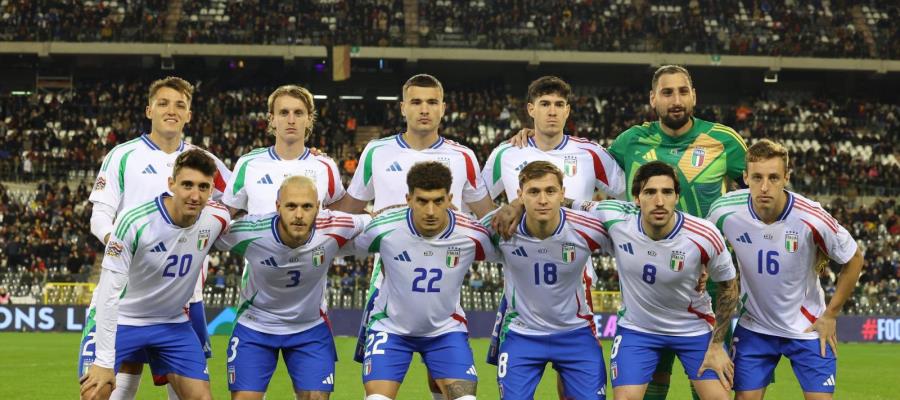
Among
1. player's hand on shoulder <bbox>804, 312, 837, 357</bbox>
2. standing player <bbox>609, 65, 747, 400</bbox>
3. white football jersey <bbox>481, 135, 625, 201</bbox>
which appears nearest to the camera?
player's hand on shoulder <bbox>804, 312, 837, 357</bbox>

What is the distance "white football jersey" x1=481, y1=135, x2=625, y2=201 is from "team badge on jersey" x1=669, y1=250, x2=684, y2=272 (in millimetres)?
1250

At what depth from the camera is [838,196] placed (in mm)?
32812

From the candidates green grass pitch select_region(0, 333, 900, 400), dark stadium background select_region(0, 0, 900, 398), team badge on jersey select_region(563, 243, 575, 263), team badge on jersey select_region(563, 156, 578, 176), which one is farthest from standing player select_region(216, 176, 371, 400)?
dark stadium background select_region(0, 0, 900, 398)

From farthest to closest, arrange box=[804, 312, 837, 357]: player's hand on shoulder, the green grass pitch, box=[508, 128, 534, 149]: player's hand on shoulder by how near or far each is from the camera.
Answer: the green grass pitch, box=[508, 128, 534, 149]: player's hand on shoulder, box=[804, 312, 837, 357]: player's hand on shoulder

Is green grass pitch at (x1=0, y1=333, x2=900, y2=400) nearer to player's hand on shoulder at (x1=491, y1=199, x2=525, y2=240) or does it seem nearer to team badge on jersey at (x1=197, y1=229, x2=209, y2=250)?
team badge on jersey at (x1=197, y1=229, x2=209, y2=250)

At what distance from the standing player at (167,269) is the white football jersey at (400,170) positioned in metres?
1.40

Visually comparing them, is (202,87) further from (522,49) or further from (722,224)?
(722,224)

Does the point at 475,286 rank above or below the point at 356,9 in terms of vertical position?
below

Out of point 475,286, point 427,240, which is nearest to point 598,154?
point 427,240

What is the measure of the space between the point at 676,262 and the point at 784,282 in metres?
0.91

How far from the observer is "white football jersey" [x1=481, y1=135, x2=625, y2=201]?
8.44 metres

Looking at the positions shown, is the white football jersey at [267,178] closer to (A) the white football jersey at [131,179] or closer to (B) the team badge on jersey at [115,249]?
(A) the white football jersey at [131,179]

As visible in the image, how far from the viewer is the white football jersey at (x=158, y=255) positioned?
7.21 m

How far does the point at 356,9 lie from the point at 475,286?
17.5 m
